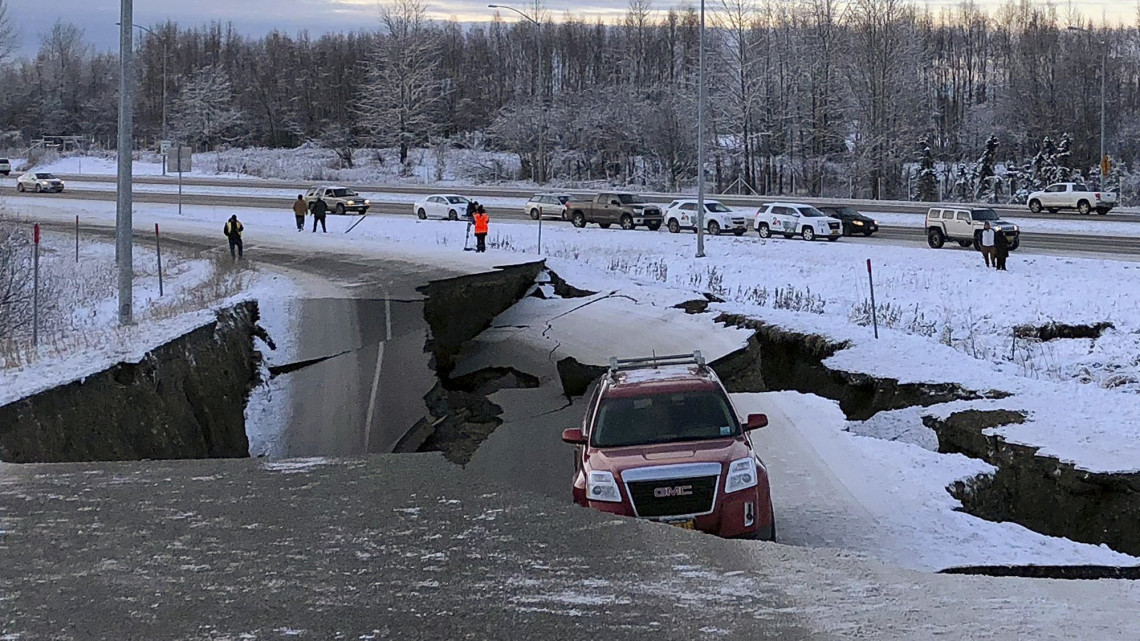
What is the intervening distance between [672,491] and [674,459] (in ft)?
0.97

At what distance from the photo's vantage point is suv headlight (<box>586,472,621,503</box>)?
974 centimetres

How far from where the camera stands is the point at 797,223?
4575 centimetres

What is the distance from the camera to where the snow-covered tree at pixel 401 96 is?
8921cm

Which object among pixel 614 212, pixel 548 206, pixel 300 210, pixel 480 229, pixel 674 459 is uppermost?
pixel 548 206

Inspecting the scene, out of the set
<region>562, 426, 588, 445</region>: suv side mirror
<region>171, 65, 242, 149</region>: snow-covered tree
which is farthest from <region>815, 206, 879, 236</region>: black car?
<region>171, 65, 242, 149</region>: snow-covered tree

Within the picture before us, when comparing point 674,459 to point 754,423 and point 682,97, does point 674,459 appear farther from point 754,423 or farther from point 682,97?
point 682,97

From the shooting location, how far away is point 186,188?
6538cm

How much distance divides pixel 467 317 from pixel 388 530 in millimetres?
17027

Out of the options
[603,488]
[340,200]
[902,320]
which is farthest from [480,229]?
[603,488]

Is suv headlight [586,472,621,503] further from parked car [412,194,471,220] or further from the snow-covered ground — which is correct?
parked car [412,194,471,220]

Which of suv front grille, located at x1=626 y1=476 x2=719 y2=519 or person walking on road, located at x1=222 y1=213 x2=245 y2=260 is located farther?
person walking on road, located at x1=222 y1=213 x2=245 y2=260

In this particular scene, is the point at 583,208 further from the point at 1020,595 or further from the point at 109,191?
the point at 1020,595

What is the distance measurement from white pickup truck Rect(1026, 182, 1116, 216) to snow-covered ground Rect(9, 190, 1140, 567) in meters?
17.7

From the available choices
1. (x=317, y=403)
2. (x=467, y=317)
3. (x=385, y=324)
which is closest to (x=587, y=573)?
(x=317, y=403)
